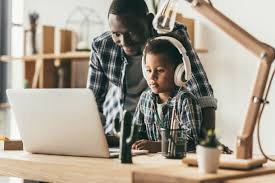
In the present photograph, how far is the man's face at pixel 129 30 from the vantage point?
234 cm

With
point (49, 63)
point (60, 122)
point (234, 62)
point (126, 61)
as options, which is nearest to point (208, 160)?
point (60, 122)

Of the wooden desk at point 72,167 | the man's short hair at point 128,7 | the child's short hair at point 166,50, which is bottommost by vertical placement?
the wooden desk at point 72,167

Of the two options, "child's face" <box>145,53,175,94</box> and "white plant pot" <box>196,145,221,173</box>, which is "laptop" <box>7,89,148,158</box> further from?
"white plant pot" <box>196,145,221,173</box>

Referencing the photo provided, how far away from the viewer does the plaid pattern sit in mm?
1960

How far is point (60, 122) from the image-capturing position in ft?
5.75

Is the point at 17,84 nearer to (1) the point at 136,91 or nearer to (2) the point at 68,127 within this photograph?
(1) the point at 136,91

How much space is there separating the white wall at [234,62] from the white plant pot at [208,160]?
2283 millimetres

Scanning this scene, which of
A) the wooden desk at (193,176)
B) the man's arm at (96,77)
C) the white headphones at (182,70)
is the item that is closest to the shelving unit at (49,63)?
the man's arm at (96,77)

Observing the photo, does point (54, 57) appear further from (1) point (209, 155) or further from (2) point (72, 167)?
(1) point (209, 155)

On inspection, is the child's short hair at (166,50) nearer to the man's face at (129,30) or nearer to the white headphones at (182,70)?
the white headphones at (182,70)

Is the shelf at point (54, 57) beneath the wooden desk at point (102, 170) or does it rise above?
above

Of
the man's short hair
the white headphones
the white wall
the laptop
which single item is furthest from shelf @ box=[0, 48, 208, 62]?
the laptop

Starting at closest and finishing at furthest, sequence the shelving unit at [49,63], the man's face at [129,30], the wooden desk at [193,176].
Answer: the wooden desk at [193,176] → the man's face at [129,30] → the shelving unit at [49,63]

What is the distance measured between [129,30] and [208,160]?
1.09 m
